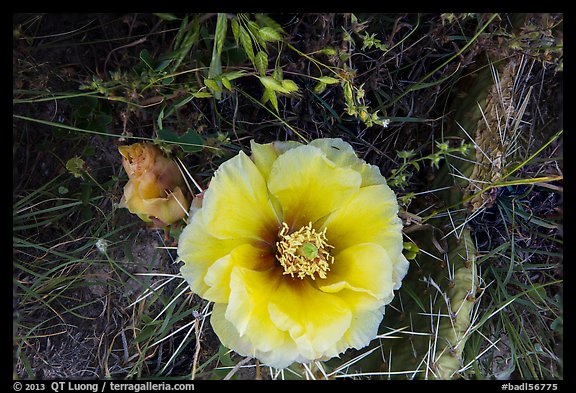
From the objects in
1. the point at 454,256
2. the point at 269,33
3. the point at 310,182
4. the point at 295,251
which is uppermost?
the point at 269,33

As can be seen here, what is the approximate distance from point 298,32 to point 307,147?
0.40m

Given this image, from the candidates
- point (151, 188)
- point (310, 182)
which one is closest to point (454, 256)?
point (310, 182)

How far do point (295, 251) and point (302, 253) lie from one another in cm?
2

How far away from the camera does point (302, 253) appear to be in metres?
0.77

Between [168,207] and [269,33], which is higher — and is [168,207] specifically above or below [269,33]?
below

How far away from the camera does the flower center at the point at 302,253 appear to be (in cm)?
77

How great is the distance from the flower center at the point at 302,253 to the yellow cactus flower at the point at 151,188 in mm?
198

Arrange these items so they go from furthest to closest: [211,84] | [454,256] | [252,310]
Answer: [454,256] → [211,84] → [252,310]

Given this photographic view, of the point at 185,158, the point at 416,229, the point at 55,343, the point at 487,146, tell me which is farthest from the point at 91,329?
the point at 487,146

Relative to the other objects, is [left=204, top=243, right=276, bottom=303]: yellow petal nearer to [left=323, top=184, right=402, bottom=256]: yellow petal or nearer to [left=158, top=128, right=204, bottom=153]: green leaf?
[left=323, top=184, right=402, bottom=256]: yellow petal

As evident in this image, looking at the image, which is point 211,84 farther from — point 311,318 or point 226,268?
point 311,318

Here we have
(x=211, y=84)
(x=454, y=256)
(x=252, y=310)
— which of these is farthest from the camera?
(x=454, y=256)

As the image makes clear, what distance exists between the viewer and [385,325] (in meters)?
1.05

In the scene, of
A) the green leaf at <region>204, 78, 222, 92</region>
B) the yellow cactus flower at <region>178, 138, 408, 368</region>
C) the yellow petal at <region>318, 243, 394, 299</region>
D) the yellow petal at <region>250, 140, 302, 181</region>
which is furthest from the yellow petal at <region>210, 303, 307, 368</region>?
the green leaf at <region>204, 78, 222, 92</region>
